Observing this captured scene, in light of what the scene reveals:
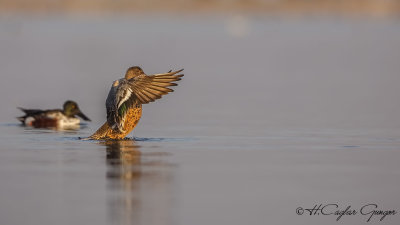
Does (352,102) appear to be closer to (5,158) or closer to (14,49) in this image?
(5,158)

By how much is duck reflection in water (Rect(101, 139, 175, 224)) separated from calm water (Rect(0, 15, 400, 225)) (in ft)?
0.04

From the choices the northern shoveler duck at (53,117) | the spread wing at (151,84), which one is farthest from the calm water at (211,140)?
the spread wing at (151,84)

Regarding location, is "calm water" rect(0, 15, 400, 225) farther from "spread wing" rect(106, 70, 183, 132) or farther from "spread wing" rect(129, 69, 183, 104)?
"spread wing" rect(129, 69, 183, 104)

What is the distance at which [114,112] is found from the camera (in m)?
11.7

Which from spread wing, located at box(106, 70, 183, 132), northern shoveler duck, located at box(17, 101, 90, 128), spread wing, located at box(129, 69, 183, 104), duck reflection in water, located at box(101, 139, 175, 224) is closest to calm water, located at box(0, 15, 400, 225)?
duck reflection in water, located at box(101, 139, 175, 224)

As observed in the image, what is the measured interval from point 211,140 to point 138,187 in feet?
10.8

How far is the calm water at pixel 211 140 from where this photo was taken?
8094mm

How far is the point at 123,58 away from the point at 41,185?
1631cm

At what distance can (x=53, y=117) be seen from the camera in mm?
14641

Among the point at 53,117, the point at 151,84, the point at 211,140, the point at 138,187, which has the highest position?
the point at 151,84

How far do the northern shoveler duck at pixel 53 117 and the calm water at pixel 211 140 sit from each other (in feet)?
0.98

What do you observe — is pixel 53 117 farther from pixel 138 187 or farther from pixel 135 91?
pixel 138 187

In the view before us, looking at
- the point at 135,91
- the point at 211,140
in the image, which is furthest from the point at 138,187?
the point at 211,140

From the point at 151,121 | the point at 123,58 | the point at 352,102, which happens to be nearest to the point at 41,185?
the point at 151,121
